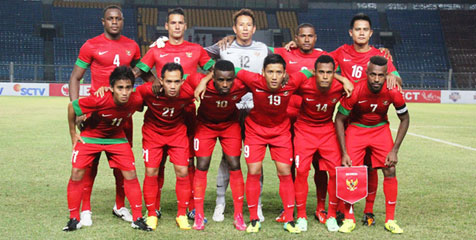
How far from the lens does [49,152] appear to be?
958 centimetres

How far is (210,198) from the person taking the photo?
6.31 metres

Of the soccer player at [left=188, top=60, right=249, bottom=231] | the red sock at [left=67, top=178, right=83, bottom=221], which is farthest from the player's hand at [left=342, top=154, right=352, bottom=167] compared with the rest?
the red sock at [left=67, top=178, right=83, bottom=221]

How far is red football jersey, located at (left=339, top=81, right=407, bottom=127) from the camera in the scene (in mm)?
4984

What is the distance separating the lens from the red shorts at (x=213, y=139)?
5.17 metres

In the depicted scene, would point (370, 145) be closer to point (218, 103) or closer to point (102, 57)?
point (218, 103)

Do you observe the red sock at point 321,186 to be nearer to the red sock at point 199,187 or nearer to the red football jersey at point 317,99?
the red football jersey at point 317,99

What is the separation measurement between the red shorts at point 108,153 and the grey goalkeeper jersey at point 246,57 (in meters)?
1.37

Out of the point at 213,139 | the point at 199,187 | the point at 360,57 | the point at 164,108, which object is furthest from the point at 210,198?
the point at 360,57

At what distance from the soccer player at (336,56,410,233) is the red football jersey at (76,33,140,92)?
2.35 m

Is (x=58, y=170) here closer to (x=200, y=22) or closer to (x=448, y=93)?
(x=448, y=93)

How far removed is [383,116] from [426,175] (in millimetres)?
3161

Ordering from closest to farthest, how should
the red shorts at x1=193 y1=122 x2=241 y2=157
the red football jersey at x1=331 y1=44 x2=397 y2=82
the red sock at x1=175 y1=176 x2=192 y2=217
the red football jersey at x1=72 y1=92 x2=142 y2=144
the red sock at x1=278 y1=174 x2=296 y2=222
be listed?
the red football jersey at x1=72 y1=92 x2=142 y2=144
the red sock at x1=278 y1=174 x2=296 y2=222
the red sock at x1=175 y1=176 x2=192 y2=217
the red shorts at x1=193 y1=122 x2=241 y2=157
the red football jersey at x1=331 y1=44 x2=397 y2=82

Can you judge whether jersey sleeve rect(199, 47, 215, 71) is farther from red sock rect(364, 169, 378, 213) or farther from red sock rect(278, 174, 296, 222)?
red sock rect(364, 169, 378, 213)

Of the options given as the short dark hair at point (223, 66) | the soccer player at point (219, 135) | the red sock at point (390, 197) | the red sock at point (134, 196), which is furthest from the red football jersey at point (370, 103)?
the red sock at point (134, 196)
